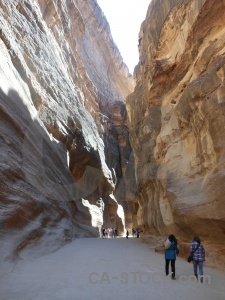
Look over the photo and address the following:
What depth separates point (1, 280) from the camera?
214 inches

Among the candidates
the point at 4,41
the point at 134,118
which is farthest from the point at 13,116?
the point at 134,118

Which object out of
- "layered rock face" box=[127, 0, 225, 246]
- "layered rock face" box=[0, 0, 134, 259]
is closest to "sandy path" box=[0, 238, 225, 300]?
"layered rock face" box=[0, 0, 134, 259]

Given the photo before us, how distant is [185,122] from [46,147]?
7.79m

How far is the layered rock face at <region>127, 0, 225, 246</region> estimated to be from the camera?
29.7 ft

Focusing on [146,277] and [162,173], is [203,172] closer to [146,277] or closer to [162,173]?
[162,173]

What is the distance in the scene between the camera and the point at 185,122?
1159cm

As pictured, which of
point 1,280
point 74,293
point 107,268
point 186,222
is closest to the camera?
point 74,293

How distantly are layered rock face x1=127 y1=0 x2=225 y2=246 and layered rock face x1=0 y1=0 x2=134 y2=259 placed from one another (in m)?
5.22

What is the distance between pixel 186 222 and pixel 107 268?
13.0 feet

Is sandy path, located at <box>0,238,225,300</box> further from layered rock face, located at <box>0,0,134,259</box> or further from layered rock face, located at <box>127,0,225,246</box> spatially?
layered rock face, located at <box>127,0,225,246</box>

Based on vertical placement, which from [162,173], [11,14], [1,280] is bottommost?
[1,280]

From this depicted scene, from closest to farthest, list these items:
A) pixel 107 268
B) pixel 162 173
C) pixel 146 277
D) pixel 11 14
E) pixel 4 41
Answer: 1. pixel 146 277
2. pixel 107 268
3. pixel 162 173
4. pixel 4 41
5. pixel 11 14

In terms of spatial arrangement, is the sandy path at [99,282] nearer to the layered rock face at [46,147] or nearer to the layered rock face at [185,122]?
the layered rock face at [46,147]

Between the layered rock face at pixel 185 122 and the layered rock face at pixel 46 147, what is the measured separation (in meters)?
5.22
